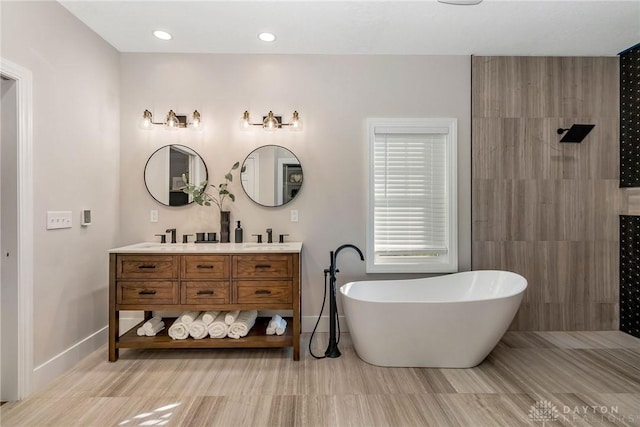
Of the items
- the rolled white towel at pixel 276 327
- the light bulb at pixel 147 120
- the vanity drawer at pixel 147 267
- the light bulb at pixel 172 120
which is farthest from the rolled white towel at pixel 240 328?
the light bulb at pixel 147 120

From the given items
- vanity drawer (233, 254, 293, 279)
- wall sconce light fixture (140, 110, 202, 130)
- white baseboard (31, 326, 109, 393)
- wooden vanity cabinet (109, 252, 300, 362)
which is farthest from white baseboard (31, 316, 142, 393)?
wall sconce light fixture (140, 110, 202, 130)

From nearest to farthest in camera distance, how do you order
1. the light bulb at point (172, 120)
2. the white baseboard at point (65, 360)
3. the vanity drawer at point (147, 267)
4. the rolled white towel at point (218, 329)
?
the white baseboard at point (65, 360) < the vanity drawer at point (147, 267) < the rolled white towel at point (218, 329) < the light bulb at point (172, 120)

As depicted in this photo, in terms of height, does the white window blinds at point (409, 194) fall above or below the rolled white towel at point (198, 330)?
above

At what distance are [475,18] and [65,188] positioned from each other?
3.28 m

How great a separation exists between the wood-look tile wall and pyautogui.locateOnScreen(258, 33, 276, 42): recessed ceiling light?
1874mm

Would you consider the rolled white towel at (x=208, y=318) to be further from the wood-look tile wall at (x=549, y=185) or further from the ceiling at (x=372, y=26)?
the wood-look tile wall at (x=549, y=185)

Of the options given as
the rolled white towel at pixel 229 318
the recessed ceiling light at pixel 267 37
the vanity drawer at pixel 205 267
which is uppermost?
the recessed ceiling light at pixel 267 37

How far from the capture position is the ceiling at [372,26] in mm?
2355

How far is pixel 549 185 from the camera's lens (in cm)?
313

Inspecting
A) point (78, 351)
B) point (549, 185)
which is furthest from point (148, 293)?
point (549, 185)

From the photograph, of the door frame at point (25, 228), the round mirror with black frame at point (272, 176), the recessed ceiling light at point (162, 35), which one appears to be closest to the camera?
the door frame at point (25, 228)

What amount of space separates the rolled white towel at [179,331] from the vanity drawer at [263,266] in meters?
0.65

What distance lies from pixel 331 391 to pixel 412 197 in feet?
6.04

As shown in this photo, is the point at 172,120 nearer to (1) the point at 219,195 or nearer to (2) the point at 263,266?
(1) the point at 219,195
